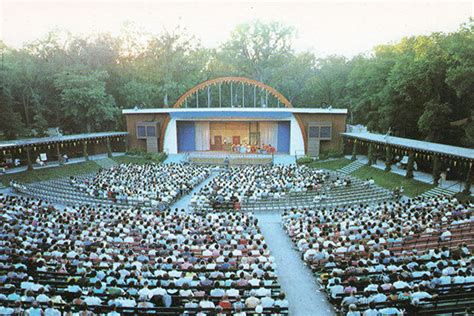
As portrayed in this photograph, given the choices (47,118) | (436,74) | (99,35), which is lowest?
Result: (47,118)

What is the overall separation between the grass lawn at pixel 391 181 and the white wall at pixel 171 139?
2013 centimetres

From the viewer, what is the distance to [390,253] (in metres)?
11.0

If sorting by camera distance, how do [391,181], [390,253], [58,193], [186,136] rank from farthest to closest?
[186,136], [391,181], [58,193], [390,253]

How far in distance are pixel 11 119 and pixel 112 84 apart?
15.4 meters

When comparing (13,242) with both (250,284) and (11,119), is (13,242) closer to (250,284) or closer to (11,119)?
(250,284)

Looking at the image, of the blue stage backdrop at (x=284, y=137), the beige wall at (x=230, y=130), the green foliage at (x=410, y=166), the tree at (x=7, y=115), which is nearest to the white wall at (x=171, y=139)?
the beige wall at (x=230, y=130)

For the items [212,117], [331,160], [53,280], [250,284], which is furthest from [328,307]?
[212,117]

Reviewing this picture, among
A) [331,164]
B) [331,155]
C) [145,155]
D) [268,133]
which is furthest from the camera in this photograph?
[268,133]

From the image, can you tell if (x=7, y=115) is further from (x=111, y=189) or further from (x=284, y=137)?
(x=284, y=137)

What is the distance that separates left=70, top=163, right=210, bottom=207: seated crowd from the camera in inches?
824

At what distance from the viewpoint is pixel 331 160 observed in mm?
33844

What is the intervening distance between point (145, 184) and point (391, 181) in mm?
17628

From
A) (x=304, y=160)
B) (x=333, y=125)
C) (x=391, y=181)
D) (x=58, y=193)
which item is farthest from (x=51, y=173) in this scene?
(x=391, y=181)

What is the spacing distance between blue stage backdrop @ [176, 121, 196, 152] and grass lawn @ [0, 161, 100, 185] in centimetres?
1076
